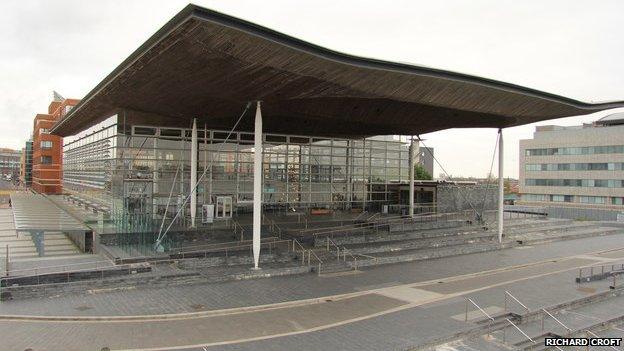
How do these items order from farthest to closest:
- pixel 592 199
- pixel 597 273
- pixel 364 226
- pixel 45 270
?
pixel 592 199 < pixel 364 226 < pixel 597 273 < pixel 45 270

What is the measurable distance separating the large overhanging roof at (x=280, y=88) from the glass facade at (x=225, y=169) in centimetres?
165

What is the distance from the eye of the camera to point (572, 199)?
221 ft

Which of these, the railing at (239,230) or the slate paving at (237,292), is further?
the railing at (239,230)

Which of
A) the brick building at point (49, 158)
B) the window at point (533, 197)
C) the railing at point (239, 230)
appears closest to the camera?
the railing at point (239, 230)

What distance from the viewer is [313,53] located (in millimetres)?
15484

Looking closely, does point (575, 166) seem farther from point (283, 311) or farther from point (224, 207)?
point (283, 311)

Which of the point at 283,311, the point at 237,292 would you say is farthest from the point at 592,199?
the point at 283,311

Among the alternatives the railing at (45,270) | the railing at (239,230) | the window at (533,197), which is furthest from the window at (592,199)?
the railing at (45,270)

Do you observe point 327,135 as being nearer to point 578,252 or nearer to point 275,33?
point 578,252

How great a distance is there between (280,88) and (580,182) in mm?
62242

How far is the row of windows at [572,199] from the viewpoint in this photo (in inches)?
2462

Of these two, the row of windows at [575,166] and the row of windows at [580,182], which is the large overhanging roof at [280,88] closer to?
the row of windows at [575,166]

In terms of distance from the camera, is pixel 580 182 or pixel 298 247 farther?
pixel 580 182

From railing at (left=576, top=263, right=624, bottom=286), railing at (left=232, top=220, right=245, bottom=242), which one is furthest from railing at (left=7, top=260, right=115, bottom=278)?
railing at (left=576, top=263, right=624, bottom=286)
